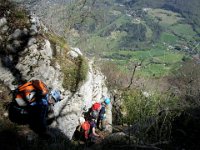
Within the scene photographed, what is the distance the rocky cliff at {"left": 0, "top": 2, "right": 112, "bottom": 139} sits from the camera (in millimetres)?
9078

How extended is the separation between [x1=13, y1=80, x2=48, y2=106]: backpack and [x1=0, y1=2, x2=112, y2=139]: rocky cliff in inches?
56.0

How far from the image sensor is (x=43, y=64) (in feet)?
31.1

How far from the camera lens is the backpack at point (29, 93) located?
7355 mm

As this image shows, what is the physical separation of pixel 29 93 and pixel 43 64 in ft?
7.49

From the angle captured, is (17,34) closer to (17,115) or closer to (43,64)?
(43,64)

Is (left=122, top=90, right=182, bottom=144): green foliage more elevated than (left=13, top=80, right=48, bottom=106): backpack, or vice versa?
(left=122, top=90, right=182, bottom=144): green foliage

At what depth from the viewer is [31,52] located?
9609mm

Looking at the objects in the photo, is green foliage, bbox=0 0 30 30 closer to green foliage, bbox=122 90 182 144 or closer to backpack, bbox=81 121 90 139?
backpack, bbox=81 121 90 139

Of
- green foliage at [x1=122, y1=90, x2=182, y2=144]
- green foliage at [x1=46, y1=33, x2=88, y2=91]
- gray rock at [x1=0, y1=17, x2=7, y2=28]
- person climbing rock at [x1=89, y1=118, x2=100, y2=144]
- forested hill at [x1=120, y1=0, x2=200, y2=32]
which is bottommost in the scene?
forested hill at [x1=120, y1=0, x2=200, y2=32]

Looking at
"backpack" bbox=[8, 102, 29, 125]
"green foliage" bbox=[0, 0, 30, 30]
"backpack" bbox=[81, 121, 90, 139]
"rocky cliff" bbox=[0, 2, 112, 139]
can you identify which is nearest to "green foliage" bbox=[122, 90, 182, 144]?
"backpack" bbox=[8, 102, 29, 125]

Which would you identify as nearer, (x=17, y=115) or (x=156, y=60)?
(x=156, y=60)

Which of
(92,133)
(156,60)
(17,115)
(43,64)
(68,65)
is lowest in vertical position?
(92,133)

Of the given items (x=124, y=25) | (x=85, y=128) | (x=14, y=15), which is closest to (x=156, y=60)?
(x=85, y=128)

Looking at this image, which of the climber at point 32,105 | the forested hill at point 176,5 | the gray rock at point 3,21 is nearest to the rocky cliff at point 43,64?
the gray rock at point 3,21
